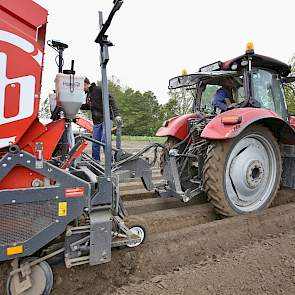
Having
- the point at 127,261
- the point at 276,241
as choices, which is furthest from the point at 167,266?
the point at 276,241

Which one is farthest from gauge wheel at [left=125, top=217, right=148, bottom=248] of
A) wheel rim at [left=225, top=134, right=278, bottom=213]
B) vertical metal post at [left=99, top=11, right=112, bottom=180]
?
wheel rim at [left=225, top=134, right=278, bottom=213]

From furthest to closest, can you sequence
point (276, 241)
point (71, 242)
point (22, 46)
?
point (276, 241) < point (71, 242) < point (22, 46)

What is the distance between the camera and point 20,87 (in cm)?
207

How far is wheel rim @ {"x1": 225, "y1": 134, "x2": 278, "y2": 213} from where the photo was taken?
145 inches

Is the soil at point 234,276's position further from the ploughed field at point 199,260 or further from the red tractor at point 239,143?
the red tractor at point 239,143

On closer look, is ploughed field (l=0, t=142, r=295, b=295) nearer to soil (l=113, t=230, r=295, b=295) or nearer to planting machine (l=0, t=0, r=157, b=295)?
soil (l=113, t=230, r=295, b=295)

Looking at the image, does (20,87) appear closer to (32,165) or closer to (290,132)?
(32,165)

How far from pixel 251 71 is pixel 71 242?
302cm

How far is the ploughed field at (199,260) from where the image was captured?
95.7 inches

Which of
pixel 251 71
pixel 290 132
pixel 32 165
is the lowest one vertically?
pixel 32 165

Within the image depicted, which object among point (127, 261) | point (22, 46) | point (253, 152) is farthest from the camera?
point (253, 152)

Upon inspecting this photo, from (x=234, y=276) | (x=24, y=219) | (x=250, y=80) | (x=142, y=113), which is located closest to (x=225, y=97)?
(x=250, y=80)

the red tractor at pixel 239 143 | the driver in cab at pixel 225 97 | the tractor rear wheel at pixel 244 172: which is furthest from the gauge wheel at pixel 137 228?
the driver in cab at pixel 225 97

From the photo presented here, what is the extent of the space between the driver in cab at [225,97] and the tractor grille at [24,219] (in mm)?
2909
